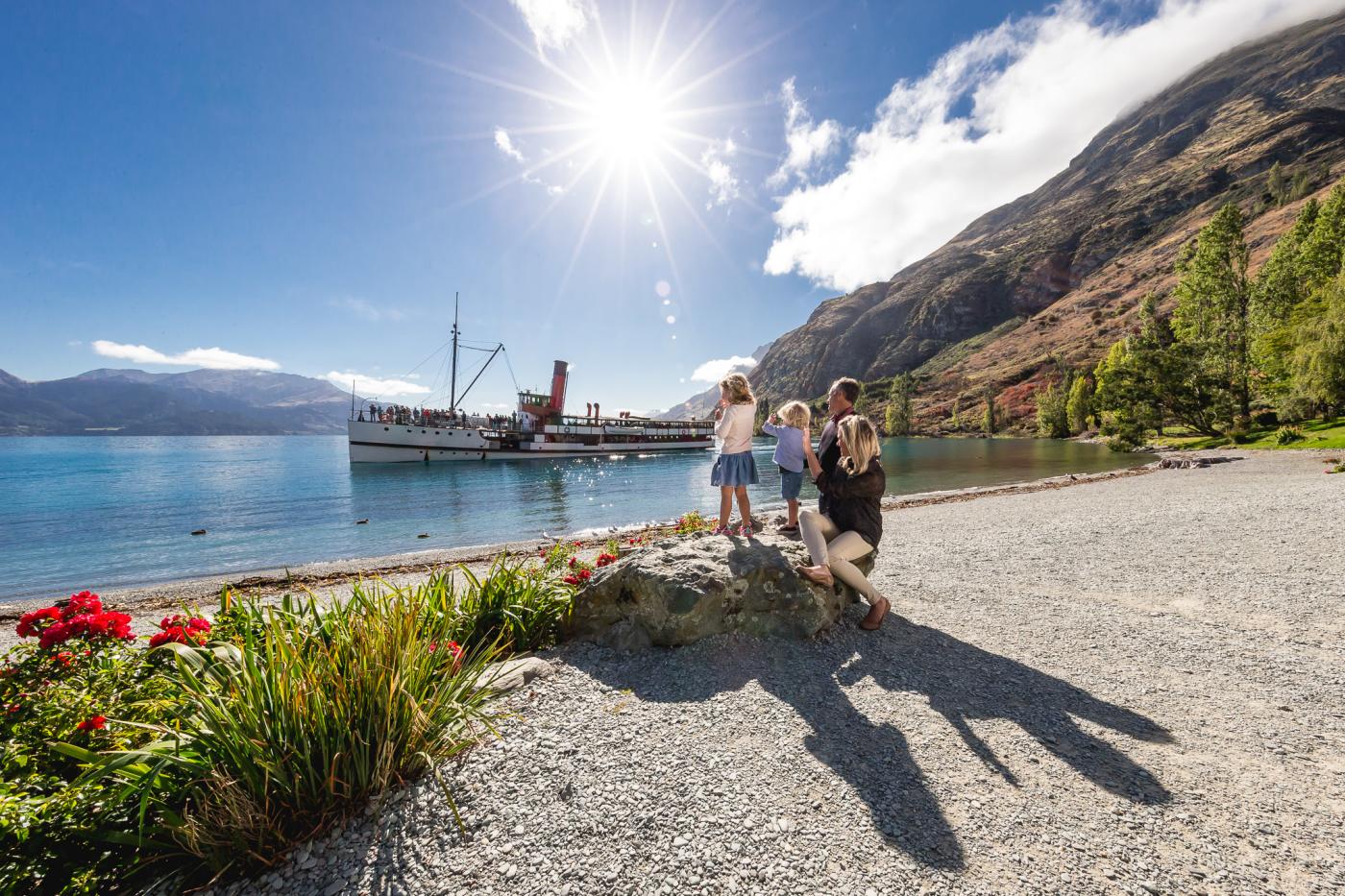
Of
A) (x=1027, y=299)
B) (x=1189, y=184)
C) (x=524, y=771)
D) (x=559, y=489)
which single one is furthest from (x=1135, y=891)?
(x=1189, y=184)

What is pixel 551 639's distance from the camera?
5.52m

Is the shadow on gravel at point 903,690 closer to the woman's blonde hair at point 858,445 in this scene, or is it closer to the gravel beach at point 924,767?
the gravel beach at point 924,767

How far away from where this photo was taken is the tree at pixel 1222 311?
35875 mm

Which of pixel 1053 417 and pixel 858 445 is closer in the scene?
pixel 858 445

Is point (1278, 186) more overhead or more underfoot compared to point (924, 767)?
more overhead

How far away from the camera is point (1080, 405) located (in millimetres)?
69500

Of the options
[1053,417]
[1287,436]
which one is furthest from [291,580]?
[1053,417]

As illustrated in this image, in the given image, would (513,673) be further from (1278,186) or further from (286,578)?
(1278,186)

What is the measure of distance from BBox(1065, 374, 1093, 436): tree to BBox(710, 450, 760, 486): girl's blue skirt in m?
84.3

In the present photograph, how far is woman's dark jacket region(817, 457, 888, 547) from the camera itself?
5.46 metres

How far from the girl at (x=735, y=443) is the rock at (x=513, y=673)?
3.40 metres

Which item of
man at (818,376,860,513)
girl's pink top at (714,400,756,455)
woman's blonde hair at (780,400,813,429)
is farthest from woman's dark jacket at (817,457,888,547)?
girl's pink top at (714,400,756,455)

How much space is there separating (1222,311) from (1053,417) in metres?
39.7

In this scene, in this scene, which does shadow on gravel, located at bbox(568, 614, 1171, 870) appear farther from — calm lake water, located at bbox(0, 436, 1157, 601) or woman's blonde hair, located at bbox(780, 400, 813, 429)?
calm lake water, located at bbox(0, 436, 1157, 601)
